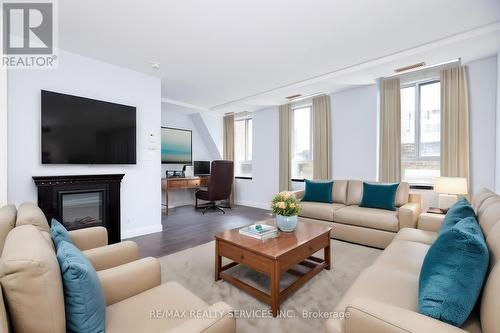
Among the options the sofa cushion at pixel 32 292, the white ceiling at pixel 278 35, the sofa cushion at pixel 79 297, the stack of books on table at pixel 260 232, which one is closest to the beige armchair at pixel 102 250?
the sofa cushion at pixel 79 297

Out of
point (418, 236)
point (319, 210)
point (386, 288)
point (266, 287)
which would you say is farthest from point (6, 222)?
point (319, 210)

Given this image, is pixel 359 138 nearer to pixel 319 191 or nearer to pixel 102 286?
pixel 319 191

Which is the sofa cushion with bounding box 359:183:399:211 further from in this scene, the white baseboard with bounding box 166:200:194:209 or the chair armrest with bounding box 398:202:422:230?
the white baseboard with bounding box 166:200:194:209

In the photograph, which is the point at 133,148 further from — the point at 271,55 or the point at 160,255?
the point at 271,55

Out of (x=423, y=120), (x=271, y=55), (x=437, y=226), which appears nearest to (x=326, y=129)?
(x=423, y=120)

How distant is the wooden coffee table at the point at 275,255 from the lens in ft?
5.90

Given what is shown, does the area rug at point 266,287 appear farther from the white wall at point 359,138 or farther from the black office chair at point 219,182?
the black office chair at point 219,182

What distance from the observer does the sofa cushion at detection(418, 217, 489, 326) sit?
906 mm

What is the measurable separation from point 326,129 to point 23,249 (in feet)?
15.4

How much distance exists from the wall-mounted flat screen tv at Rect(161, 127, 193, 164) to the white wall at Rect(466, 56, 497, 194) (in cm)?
564

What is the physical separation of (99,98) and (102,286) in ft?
9.49

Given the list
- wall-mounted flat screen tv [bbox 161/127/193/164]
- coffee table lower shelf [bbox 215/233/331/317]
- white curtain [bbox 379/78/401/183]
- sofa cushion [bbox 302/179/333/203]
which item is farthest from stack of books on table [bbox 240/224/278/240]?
wall-mounted flat screen tv [bbox 161/127/193/164]

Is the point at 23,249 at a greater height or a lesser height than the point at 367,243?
greater

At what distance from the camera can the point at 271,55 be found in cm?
306
